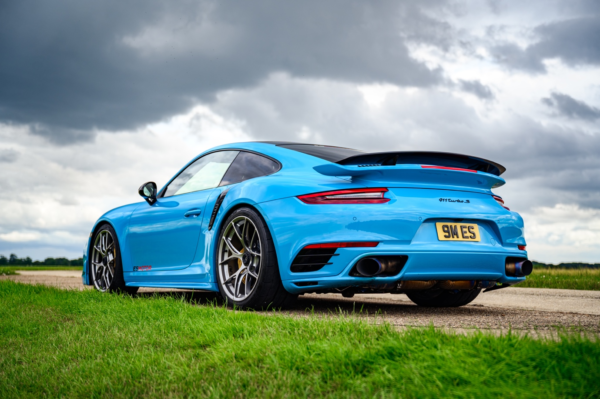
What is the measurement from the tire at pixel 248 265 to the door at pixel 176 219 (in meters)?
0.46

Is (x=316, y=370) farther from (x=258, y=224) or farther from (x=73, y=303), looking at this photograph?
(x=73, y=303)

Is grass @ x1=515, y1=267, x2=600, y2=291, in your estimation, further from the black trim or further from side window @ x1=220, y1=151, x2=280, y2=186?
the black trim

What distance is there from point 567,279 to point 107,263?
8.08 metres

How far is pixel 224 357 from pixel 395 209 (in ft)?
5.92

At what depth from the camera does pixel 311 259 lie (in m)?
4.10

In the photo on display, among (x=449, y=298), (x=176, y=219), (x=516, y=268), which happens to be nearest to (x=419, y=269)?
(x=516, y=268)

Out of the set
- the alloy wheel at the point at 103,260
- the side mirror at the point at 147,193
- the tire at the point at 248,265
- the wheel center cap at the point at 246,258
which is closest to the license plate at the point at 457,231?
the tire at the point at 248,265

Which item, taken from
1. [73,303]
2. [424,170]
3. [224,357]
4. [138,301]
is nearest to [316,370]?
[224,357]

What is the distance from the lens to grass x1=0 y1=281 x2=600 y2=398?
2104 millimetres

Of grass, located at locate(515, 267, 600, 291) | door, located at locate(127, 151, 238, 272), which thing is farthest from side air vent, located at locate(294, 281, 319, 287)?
grass, located at locate(515, 267, 600, 291)

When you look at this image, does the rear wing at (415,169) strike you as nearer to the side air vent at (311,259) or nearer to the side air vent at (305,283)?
the side air vent at (311,259)

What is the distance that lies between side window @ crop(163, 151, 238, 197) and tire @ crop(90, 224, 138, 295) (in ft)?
3.14

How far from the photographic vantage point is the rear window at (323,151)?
475 cm

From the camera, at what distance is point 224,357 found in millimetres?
2709
